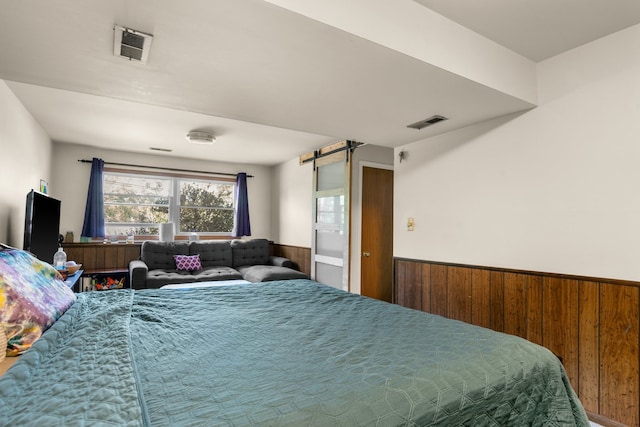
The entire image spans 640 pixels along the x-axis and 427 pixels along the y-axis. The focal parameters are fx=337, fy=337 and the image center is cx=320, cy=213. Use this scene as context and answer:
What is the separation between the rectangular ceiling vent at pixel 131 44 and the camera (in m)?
1.66

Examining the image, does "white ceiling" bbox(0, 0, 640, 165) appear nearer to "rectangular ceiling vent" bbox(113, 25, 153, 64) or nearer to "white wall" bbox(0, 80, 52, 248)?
"rectangular ceiling vent" bbox(113, 25, 153, 64)

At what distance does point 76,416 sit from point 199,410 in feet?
0.88

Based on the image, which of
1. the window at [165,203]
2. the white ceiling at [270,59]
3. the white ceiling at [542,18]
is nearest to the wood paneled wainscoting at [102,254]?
the window at [165,203]

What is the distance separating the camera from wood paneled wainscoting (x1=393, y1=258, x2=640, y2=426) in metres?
2.01

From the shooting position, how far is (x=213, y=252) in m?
5.91

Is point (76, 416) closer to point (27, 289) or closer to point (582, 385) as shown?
point (27, 289)

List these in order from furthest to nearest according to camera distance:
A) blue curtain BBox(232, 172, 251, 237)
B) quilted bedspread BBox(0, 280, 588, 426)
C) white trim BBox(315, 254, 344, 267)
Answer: blue curtain BBox(232, 172, 251, 237) → white trim BBox(315, 254, 344, 267) → quilted bedspread BBox(0, 280, 588, 426)

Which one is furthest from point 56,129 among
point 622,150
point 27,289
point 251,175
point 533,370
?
point 622,150

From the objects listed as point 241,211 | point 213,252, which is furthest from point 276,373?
point 241,211

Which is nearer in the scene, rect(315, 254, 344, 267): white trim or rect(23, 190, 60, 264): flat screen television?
rect(23, 190, 60, 264): flat screen television

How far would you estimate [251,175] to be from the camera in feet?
22.3

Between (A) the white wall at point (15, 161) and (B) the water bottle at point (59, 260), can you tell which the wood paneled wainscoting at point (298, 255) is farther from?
(A) the white wall at point (15, 161)

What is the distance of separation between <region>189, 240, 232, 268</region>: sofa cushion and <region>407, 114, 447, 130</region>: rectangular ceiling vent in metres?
4.14

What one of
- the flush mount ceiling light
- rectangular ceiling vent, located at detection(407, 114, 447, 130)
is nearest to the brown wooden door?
rectangular ceiling vent, located at detection(407, 114, 447, 130)
